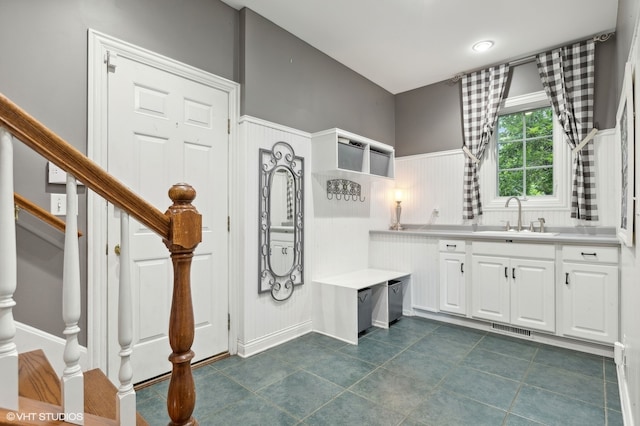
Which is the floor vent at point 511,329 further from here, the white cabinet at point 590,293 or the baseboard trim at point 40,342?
the baseboard trim at point 40,342

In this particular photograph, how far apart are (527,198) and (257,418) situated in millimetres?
3388

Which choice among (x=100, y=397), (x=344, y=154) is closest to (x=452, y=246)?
(x=344, y=154)

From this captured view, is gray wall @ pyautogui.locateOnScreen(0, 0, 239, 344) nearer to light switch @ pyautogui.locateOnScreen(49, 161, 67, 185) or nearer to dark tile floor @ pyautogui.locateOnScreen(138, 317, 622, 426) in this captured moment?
light switch @ pyautogui.locateOnScreen(49, 161, 67, 185)

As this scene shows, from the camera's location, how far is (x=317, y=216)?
3248 mm

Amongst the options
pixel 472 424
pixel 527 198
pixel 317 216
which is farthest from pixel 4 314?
pixel 527 198

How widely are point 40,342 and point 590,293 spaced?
3778 millimetres

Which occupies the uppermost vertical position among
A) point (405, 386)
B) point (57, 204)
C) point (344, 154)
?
point (344, 154)

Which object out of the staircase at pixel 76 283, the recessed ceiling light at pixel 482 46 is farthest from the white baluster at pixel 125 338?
the recessed ceiling light at pixel 482 46

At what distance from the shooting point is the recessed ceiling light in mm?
3164

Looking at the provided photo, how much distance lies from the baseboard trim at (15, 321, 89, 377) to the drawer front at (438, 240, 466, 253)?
3170 mm

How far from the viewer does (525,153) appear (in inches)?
140

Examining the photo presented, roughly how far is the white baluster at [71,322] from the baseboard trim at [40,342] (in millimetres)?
1174

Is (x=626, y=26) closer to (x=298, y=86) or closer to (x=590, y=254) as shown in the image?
(x=590, y=254)

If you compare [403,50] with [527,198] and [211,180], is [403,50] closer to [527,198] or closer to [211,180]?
[527,198]
